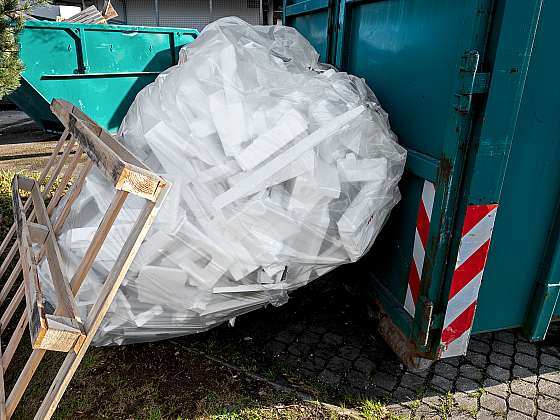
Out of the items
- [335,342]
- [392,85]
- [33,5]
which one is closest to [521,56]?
[392,85]

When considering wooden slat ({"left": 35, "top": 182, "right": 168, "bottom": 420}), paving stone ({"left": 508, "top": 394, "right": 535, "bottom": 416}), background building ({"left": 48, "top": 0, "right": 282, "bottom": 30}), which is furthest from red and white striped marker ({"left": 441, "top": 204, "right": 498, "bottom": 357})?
background building ({"left": 48, "top": 0, "right": 282, "bottom": 30})

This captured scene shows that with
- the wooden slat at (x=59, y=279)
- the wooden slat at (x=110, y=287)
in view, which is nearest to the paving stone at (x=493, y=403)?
the wooden slat at (x=110, y=287)

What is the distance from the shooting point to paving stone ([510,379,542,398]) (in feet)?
7.05

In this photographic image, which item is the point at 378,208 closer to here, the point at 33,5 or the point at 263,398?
the point at 263,398

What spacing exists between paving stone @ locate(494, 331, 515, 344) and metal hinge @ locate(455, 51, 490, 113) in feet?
A: 5.03

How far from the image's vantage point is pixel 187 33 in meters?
6.90

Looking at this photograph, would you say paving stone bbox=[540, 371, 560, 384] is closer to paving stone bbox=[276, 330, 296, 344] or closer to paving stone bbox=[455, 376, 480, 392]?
paving stone bbox=[455, 376, 480, 392]

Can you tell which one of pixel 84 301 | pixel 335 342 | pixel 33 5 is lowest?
pixel 335 342

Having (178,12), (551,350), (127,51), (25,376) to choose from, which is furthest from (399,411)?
(178,12)

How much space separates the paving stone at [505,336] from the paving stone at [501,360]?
0.47 feet

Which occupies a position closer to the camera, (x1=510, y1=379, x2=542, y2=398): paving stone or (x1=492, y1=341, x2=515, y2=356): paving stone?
(x1=510, y1=379, x2=542, y2=398): paving stone

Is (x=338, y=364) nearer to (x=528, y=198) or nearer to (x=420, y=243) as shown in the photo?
(x=420, y=243)

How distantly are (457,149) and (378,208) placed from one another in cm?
46

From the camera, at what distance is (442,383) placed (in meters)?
2.23
